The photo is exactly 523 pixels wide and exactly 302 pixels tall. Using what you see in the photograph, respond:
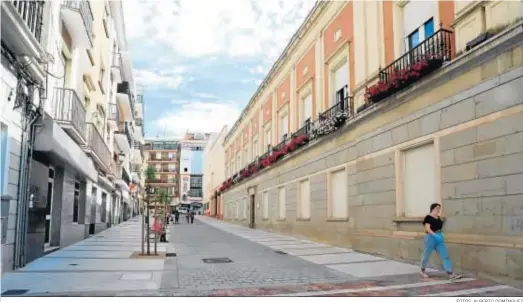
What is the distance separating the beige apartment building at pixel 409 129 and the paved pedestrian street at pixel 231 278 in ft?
3.29

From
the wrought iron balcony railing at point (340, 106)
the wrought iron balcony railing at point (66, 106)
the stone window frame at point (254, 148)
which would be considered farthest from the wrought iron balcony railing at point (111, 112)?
the wrought iron balcony railing at point (340, 106)

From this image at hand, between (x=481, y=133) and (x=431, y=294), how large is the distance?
3.23 meters

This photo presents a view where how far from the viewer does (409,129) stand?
10930 millimetres

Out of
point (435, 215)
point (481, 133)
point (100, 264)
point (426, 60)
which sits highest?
point (426, 60)

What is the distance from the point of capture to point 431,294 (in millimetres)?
6875

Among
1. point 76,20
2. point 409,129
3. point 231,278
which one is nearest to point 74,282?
point 231,278

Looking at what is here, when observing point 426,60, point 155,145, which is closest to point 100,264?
point 426,60

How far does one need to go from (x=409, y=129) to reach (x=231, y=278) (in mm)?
5522

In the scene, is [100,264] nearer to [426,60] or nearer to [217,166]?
[426,60]

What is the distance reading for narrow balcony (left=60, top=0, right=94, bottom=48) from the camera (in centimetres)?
1226

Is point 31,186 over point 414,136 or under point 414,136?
under

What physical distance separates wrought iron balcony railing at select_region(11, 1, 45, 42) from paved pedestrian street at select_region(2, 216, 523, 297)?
15.0 ft
